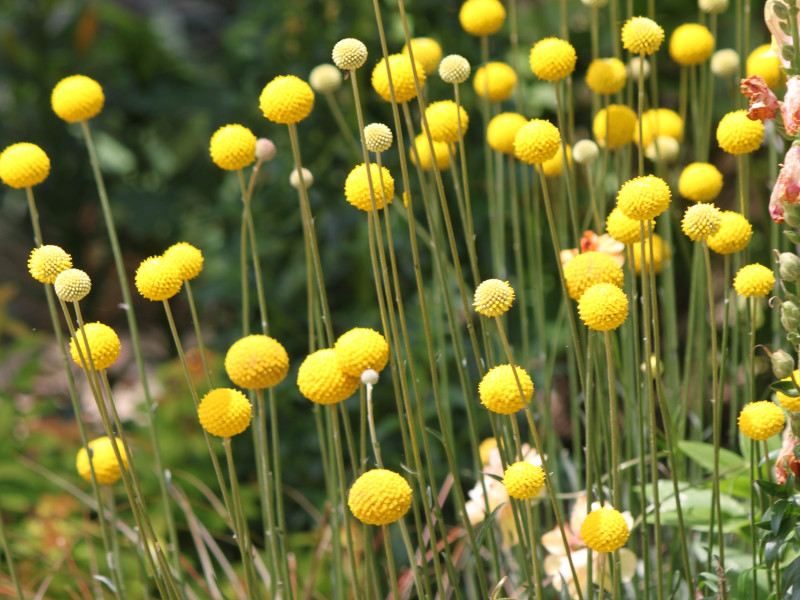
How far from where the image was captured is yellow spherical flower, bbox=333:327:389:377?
2.00 feet

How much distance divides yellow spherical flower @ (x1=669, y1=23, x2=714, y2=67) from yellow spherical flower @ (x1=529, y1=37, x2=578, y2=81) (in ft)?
0.87

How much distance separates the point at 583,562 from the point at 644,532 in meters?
0.17

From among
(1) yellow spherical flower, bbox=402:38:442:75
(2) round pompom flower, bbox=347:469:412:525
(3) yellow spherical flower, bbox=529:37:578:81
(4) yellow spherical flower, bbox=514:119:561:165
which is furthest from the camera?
(1) yellow spherical flower, bbox=402:38:442:75

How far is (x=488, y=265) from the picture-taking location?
163 cm

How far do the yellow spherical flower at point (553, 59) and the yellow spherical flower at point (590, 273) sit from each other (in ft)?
0.66

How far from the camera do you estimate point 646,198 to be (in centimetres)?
60

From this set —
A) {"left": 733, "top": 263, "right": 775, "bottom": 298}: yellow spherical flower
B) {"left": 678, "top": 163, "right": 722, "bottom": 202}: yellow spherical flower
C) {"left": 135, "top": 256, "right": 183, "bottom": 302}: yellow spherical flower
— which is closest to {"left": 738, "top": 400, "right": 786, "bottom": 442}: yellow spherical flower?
{"left": 733, "top": 263, "right": 775, "bottom": 298}: yellow spherical flower

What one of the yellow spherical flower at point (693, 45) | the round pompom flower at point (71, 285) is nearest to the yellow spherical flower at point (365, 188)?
the round pompom flower at point (71, 285)

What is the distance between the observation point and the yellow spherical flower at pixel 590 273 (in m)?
0.66

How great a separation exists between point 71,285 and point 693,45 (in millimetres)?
702

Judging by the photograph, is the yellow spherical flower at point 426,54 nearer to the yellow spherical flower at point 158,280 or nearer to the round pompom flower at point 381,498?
the yellow spherical flower at point 158,280

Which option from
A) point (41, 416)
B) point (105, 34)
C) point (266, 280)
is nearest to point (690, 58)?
point (266, 280)

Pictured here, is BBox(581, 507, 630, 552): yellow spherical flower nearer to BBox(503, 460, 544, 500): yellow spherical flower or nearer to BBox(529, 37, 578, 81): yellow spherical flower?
BBox(503, 460, 544, 500): yellow spherical flower

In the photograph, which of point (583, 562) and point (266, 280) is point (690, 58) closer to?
point (583, 562)
